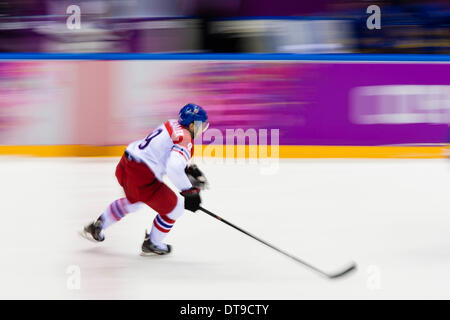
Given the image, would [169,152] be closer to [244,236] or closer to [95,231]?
[95,231]

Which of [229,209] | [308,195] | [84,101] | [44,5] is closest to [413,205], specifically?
[308,195]

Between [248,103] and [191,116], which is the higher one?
[191,116]

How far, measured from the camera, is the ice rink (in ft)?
10.5

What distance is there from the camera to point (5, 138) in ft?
20.7

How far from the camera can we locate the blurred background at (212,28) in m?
6.86

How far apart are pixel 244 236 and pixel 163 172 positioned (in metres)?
0.83

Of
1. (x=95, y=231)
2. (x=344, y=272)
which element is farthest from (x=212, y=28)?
(x=344, y=272)

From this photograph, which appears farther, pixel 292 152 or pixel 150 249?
pixel 292 152

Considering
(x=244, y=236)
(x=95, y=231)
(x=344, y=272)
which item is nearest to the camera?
(x=344, y=272)

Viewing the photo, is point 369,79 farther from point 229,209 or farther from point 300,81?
point 229,209

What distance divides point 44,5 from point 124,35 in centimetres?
88

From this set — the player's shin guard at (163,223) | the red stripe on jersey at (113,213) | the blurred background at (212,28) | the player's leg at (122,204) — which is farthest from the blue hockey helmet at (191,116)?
the blurred background at (212,28)

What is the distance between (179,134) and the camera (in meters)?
3.34

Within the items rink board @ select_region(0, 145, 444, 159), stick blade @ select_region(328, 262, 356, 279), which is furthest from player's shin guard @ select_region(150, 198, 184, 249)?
rink board @ select_region(0, 145, 444, 159)
